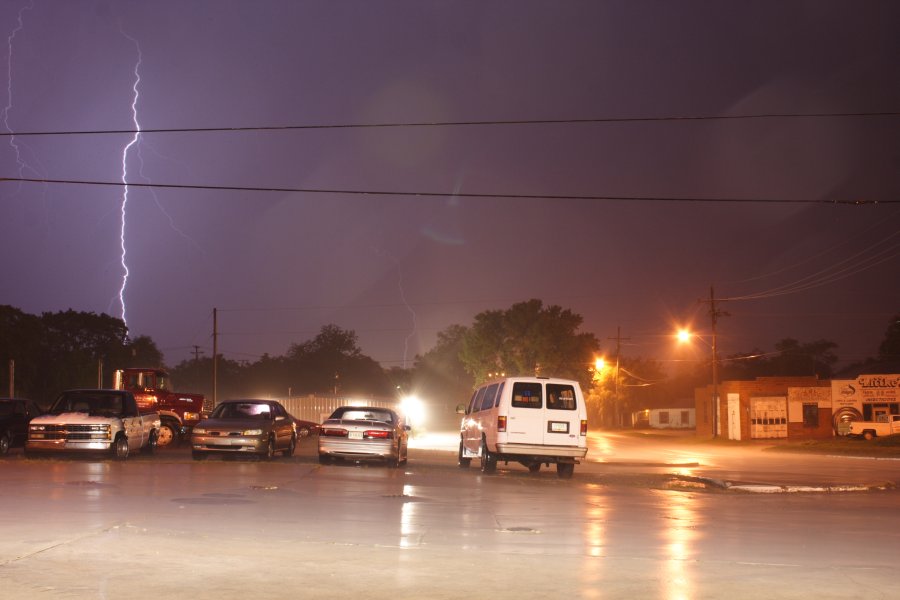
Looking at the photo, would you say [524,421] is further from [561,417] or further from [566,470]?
[566,470]

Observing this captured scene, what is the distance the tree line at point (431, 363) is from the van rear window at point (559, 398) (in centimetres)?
2248

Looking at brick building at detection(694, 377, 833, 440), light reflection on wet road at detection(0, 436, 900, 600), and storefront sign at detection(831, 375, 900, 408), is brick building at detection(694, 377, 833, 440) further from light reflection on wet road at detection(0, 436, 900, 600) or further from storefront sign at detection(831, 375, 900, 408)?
light reflection on wet road at detection(0, 436, 900, 600)

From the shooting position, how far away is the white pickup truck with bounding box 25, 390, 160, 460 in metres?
22.9

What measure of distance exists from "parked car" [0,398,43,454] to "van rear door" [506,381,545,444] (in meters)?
13.1

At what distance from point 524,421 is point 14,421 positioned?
13656 millimetres

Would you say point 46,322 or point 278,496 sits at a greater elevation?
point 46,322

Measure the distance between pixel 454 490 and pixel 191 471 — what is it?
5.78 metres

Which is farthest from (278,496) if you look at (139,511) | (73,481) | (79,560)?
(79,560)

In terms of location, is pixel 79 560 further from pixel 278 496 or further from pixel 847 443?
pixel 847 443

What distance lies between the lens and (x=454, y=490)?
696 inches

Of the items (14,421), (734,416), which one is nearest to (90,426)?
(14,421)

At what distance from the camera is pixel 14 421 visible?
84.2ft

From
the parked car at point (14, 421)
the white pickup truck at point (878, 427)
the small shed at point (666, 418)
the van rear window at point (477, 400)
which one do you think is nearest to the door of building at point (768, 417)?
the white pickup truck at point (878, 427)

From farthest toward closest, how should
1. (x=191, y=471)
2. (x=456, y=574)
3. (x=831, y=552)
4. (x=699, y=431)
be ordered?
1. (x=699, y=431)
2. (x=191, y=471)
3. (x=831, y=552)
4. (x=456, y=574)
